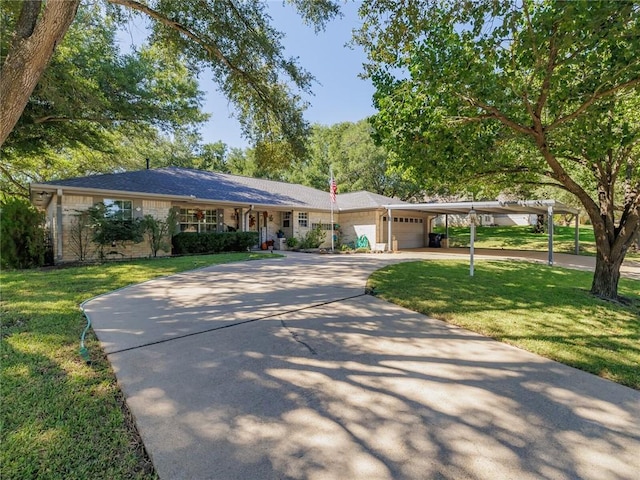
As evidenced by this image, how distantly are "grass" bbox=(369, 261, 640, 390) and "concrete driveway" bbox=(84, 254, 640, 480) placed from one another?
0.43 meters

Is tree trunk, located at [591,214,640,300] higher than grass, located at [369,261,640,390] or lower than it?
higher

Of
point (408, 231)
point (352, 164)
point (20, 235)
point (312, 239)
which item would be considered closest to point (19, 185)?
point (20, 235)

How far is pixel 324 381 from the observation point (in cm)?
301

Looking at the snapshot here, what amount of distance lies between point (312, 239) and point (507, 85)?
43.0 feet

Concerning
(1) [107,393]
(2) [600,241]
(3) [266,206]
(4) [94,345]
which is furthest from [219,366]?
(3) [266,206]

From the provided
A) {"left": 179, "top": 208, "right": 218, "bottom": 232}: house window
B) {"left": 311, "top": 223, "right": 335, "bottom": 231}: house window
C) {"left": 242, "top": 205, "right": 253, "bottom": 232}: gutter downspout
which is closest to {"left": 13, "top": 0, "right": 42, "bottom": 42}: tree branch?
{"left": 179, "top": 208, "right": 218, "bottom": 232}: house window

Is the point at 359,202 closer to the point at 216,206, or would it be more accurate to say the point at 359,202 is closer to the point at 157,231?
the point at 216,206

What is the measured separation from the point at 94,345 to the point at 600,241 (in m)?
9.77

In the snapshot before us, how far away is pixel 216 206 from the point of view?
616 inches

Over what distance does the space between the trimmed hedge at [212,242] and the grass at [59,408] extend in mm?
8830

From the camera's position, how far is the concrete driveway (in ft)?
6.61

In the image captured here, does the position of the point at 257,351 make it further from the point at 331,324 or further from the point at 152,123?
the point at 152,123

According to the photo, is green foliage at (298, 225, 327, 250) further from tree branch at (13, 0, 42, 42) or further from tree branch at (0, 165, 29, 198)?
tree branch at (0, 165, 29, 198)

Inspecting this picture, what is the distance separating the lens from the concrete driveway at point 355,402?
2.02 meters
